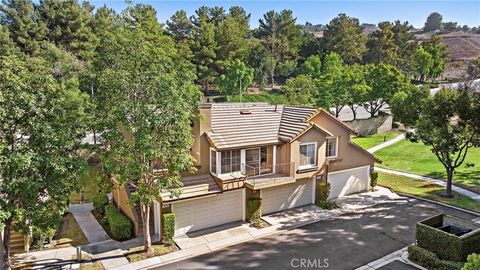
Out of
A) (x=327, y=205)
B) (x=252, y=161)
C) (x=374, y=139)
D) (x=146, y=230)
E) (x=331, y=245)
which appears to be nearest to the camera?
(x=146, y=230)

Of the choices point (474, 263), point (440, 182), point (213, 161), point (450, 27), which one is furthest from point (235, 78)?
point (450, 27)

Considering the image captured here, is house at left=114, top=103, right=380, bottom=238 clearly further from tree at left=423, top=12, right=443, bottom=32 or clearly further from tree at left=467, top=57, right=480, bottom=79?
tree at left=423, top=12, right=443, bottom=32

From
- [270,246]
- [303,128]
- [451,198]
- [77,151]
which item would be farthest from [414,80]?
[77,151]

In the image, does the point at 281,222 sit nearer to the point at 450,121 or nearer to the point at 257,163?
the point at 257,163

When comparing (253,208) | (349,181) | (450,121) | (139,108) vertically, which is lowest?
(253,208)

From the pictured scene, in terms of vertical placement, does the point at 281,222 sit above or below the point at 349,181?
below

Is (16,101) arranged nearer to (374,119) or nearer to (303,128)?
(303,128)
